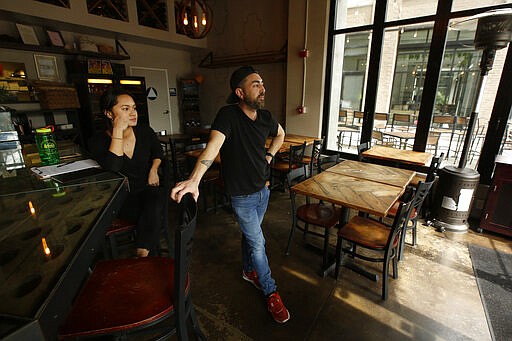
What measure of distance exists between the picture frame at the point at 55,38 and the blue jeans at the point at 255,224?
16.7 ft

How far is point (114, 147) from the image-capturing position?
5.84 ft

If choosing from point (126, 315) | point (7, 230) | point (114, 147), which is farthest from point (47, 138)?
point (126, 315)

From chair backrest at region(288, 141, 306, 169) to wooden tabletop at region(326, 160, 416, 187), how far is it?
0.78m

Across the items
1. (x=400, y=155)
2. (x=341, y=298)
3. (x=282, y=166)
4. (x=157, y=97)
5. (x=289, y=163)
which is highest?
(x=157, y=97)

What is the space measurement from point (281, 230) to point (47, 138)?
2328 millimetres

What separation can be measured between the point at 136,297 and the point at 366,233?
5.49 ft

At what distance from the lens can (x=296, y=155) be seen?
12.7ft

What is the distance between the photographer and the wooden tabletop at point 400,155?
3.23 m

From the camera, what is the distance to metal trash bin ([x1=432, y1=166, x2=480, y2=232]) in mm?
2859

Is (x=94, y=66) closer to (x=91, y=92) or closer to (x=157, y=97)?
(x=91, y=92)

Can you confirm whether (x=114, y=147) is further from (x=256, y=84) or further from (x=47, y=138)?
(x=256, y=84)

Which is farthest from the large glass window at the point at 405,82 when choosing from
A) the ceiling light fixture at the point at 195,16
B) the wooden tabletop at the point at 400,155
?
the ceiling light fixture at the point at 195,16

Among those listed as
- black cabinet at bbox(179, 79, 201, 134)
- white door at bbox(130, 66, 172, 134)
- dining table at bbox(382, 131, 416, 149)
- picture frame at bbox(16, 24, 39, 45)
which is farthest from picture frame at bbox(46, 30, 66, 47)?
dining table at bbox(382, 131, 416, 149)

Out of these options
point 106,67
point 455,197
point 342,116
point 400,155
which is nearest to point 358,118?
point 342,116
